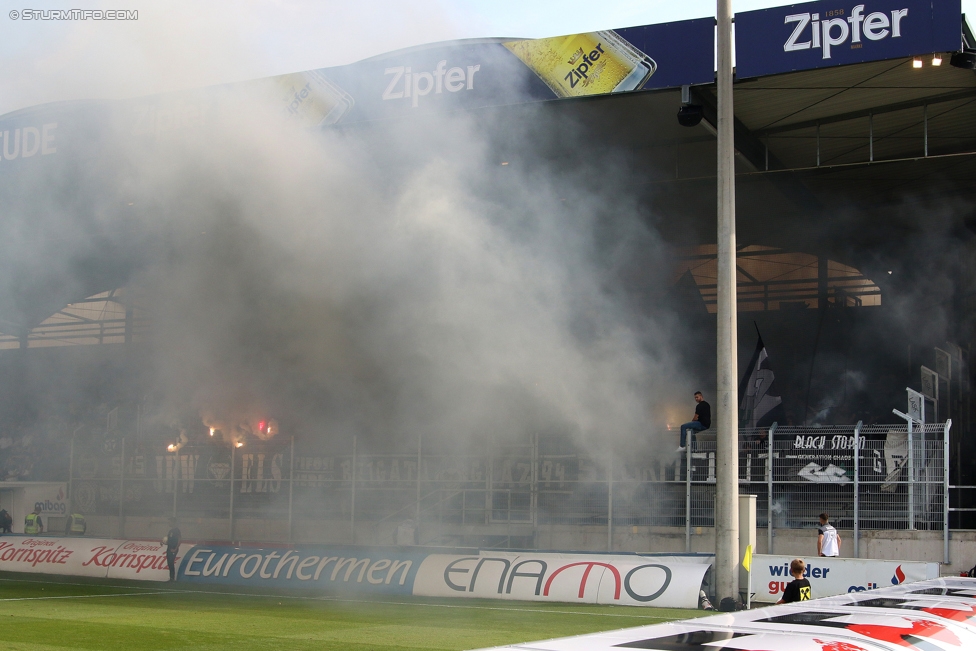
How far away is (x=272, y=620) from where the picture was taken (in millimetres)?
9641

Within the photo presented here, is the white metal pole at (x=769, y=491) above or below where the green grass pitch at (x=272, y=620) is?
above

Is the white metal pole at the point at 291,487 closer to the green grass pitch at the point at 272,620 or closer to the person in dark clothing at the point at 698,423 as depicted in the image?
the green grass pitch at the point at 272,620

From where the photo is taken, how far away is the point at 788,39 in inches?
481

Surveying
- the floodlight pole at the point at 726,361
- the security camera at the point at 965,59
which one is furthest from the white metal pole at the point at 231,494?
the security camera at the point at 965,59

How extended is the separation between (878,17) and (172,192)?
852 centimetres

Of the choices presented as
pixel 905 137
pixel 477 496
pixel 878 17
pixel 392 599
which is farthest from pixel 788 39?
pixel 392 599

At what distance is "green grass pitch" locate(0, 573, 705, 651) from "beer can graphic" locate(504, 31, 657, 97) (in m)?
6.53

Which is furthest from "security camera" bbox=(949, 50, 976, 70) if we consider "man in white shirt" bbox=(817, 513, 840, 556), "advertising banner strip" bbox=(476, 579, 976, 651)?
"advertising banner strip" bbox=(476, 579, 976, 651)

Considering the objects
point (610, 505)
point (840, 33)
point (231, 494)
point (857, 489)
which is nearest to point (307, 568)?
point (231, 494)

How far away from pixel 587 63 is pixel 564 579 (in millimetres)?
6601

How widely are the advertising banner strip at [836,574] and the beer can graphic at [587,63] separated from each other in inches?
246

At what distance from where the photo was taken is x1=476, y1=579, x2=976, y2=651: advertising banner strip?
2.39 meters

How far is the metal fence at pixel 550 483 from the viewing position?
12344 millimetres

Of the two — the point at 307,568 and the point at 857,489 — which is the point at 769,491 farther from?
the point at 307,568
